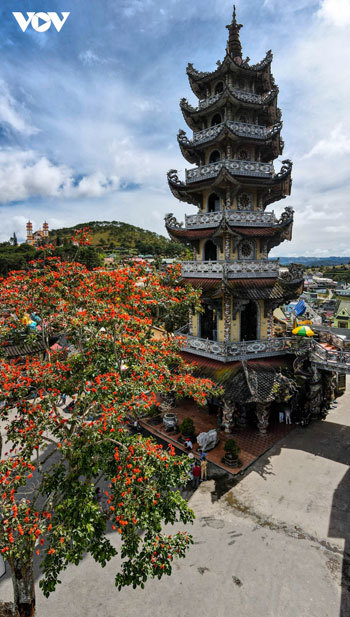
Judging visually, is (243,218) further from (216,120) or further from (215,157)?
(216,120)

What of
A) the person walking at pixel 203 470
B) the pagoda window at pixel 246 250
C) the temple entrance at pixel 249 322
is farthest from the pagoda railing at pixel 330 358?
the person walking at pixel 203 470

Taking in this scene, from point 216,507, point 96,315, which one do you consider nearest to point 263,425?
point 216,507

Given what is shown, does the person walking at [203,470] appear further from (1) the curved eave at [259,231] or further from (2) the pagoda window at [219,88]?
(2) the pagoda window at [219,88]

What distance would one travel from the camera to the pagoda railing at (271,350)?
17734 mm

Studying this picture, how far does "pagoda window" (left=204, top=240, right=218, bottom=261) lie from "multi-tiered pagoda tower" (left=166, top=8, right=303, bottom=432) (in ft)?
0.23

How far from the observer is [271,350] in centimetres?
1917

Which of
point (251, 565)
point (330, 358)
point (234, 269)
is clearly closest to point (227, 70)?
point (234, 269)

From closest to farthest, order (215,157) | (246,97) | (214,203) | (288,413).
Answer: (246,97), (288,413), (215,157), (214,203)

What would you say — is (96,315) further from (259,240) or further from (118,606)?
(259,240)

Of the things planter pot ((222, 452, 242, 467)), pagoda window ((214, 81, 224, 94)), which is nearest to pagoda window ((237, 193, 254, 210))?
pagoda window ((214, 81, 224, 94))

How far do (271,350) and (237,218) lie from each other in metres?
8.58

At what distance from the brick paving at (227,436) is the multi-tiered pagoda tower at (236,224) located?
0.93 metres

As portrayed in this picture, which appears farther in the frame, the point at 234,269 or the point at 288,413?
the point at 288,413

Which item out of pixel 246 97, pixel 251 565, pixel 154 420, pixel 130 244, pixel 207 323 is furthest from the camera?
pixel 130 244
